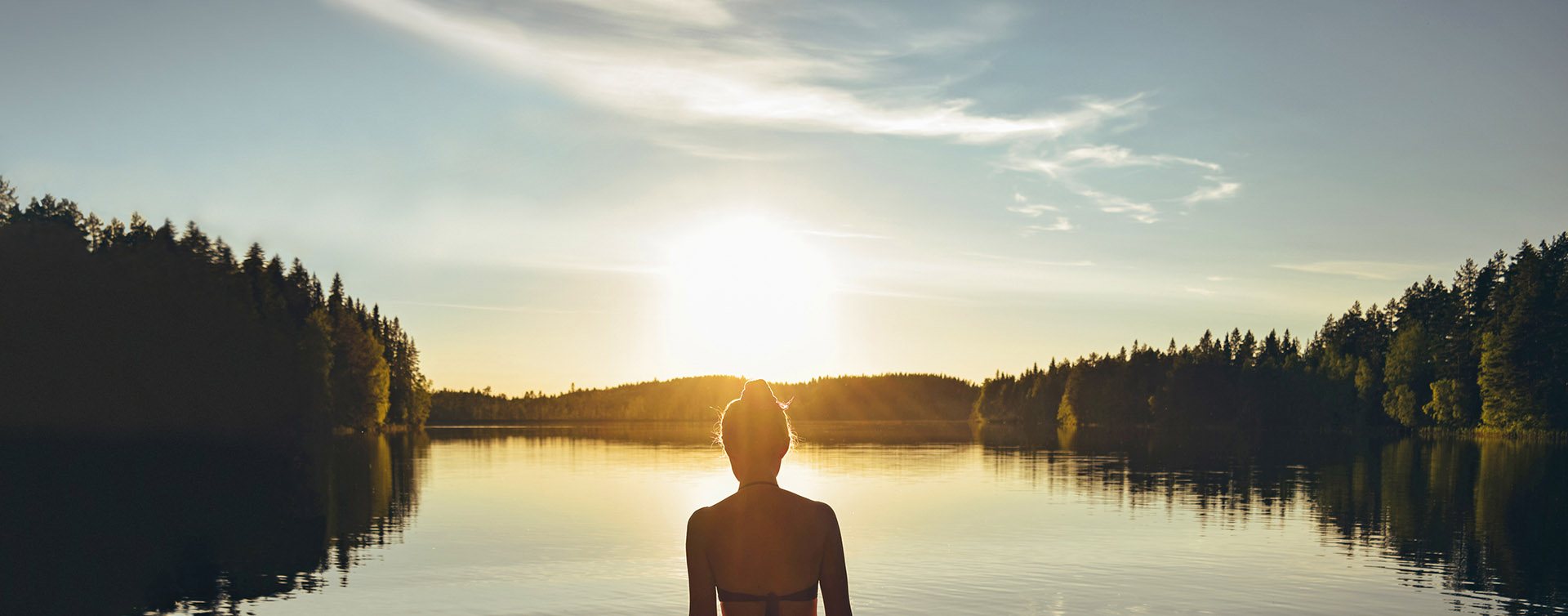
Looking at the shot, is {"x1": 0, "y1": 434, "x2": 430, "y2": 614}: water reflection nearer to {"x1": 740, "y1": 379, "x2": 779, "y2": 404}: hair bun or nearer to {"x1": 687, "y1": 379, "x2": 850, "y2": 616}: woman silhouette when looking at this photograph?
{"x1": 687, "y1": 379, "x2": 850, "y2": 616}: woman silhouette

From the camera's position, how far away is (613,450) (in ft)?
397

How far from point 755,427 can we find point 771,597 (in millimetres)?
864

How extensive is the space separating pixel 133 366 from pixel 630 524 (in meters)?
52.4

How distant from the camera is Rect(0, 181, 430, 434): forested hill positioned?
70812mm

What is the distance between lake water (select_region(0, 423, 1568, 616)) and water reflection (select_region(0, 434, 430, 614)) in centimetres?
18

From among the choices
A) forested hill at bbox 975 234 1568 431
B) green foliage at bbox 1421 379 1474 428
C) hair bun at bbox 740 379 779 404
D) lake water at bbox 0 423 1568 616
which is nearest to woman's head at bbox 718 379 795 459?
hair bun at bbox 740 379 779 404

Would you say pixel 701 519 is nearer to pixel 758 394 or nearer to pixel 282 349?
pixel 758 394

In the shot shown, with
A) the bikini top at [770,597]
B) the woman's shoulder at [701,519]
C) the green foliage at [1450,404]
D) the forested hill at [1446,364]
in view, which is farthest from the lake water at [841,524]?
the green foliage at [1450,404]

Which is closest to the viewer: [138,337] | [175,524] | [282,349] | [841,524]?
[175,524]

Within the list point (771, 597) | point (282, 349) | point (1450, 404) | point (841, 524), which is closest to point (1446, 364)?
point (1450, 404)

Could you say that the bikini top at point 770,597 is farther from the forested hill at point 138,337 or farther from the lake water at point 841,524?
the forested hill at point 138,337

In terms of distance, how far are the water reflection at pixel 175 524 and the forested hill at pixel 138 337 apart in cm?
300

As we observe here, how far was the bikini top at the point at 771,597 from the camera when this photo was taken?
4961mm

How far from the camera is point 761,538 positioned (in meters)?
4.80
